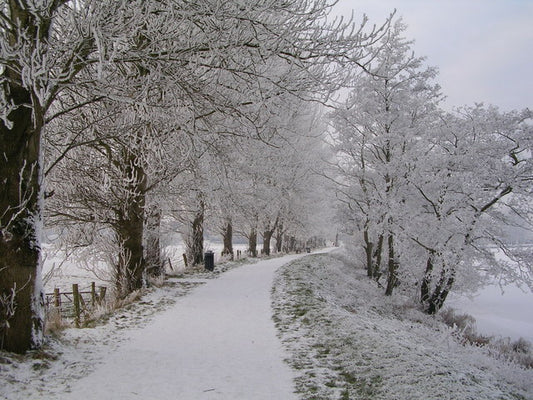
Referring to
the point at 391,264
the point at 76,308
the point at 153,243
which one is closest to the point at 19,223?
the point at 76,308

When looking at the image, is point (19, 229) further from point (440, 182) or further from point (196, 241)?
point (196, 241)

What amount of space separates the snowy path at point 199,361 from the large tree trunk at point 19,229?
1.14m

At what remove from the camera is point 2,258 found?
469 centimetres

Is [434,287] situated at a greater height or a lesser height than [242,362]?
lesser

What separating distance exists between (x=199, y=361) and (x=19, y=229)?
9.54 ft

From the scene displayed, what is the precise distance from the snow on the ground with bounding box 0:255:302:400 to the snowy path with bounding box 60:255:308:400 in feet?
0.04

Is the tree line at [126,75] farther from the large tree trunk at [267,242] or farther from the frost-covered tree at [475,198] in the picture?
the large tree trunk at [267,242]

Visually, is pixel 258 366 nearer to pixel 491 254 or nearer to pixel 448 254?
pixel 448 254

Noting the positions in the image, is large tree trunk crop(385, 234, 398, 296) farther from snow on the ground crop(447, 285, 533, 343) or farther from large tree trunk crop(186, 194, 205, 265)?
large tree trunk crop(186, 194, 205, 265)

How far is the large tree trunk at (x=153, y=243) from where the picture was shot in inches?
484

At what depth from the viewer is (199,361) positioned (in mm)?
5316

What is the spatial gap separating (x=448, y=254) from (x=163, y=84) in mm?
10463

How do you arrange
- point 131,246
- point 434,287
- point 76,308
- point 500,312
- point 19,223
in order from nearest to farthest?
point 19,223 → point 76,308 → point 131,246 → point 434,287 → point 500,312

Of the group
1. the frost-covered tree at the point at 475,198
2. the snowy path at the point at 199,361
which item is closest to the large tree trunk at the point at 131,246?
the snowy path at the point at 199,361
